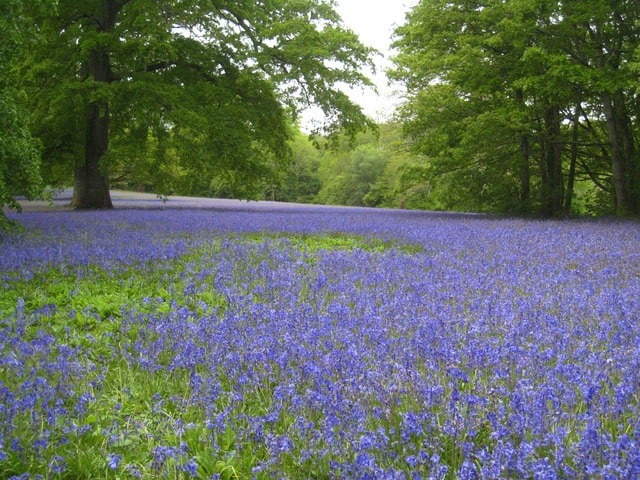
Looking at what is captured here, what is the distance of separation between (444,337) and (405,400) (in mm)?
1115

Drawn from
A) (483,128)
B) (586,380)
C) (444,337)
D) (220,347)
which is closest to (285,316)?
(220,347)

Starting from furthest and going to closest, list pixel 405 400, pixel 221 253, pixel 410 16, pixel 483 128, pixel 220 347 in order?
1. pixel 410 16
2. pixel 483 128
3. pixel 221 253
4. pixel 220 347
5. pixel 405 400

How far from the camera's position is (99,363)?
368cm

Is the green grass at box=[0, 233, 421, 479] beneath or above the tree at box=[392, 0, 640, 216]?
beneath

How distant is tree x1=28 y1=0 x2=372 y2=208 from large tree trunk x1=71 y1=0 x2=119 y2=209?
0.04m

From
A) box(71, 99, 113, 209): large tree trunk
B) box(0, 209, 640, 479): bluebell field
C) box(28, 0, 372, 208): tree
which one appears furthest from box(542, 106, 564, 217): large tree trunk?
box(71, 99, 113, 209): large tree trunk

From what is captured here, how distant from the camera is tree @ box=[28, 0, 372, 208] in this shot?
16.8m

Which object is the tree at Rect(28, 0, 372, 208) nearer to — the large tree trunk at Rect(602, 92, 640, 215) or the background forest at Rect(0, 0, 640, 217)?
the background forest at Rect(0, 0, 640, 217)

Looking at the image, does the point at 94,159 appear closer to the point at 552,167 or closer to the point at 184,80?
the point at 184,80

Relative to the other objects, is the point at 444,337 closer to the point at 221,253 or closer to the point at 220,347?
the point at 220,347

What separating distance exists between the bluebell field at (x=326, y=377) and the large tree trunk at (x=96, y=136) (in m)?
14.4

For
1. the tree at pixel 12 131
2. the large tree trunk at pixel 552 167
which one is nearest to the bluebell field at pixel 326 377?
the tree at pixel 12 131

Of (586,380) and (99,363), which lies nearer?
(586,380)

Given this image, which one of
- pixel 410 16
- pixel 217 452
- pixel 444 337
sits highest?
pixel 410 16
